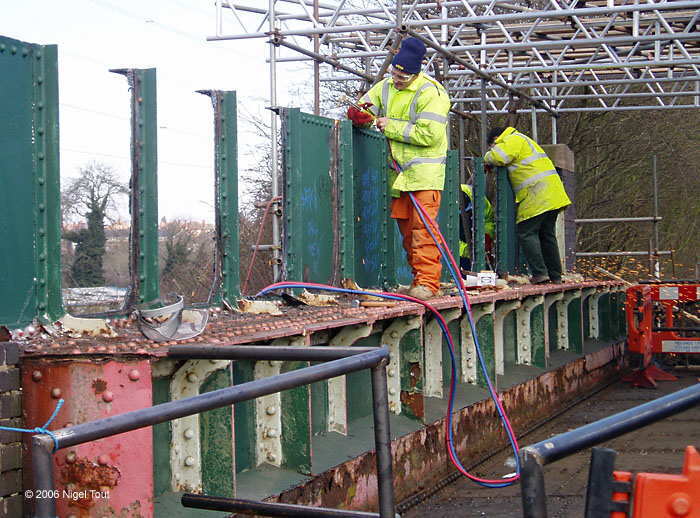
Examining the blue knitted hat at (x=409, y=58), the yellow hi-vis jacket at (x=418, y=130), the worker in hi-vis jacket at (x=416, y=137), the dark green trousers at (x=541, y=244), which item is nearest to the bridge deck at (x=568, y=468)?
the worker in hi-vis jacket at (x=416, y=137)

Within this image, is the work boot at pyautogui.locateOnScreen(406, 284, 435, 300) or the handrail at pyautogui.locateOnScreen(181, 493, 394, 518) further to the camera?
the work boot at pyautogui.locateOnScreen(406, 284, 435, 300)

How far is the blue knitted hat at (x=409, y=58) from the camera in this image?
7898mm

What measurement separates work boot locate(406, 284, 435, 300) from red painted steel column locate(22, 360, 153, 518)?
425 centimetres

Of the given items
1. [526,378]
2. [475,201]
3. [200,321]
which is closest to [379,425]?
[200,321]

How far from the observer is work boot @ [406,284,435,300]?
25.7 feet

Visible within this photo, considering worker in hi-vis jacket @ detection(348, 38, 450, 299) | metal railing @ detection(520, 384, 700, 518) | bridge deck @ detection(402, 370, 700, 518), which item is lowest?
bridge deck @ detection(402, 370, 700, 518)

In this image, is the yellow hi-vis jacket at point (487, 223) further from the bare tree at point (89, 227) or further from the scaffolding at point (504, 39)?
the bare tree at point (89, 227)

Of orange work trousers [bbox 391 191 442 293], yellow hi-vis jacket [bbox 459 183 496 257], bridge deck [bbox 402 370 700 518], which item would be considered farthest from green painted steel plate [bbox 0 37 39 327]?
yellow hi-vis jacket [bbox 459 183 496 257]

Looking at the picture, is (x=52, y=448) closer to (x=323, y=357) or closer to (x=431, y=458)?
(x=323, y=357)

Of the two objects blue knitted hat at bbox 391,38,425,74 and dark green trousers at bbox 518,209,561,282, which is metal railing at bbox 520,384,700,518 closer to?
blue knitted hat at bbox 391,38,425,74

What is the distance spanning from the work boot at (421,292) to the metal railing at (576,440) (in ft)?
18.8

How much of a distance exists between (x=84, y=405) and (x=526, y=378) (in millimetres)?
6609

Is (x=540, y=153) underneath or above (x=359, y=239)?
above

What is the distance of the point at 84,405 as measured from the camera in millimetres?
3738
